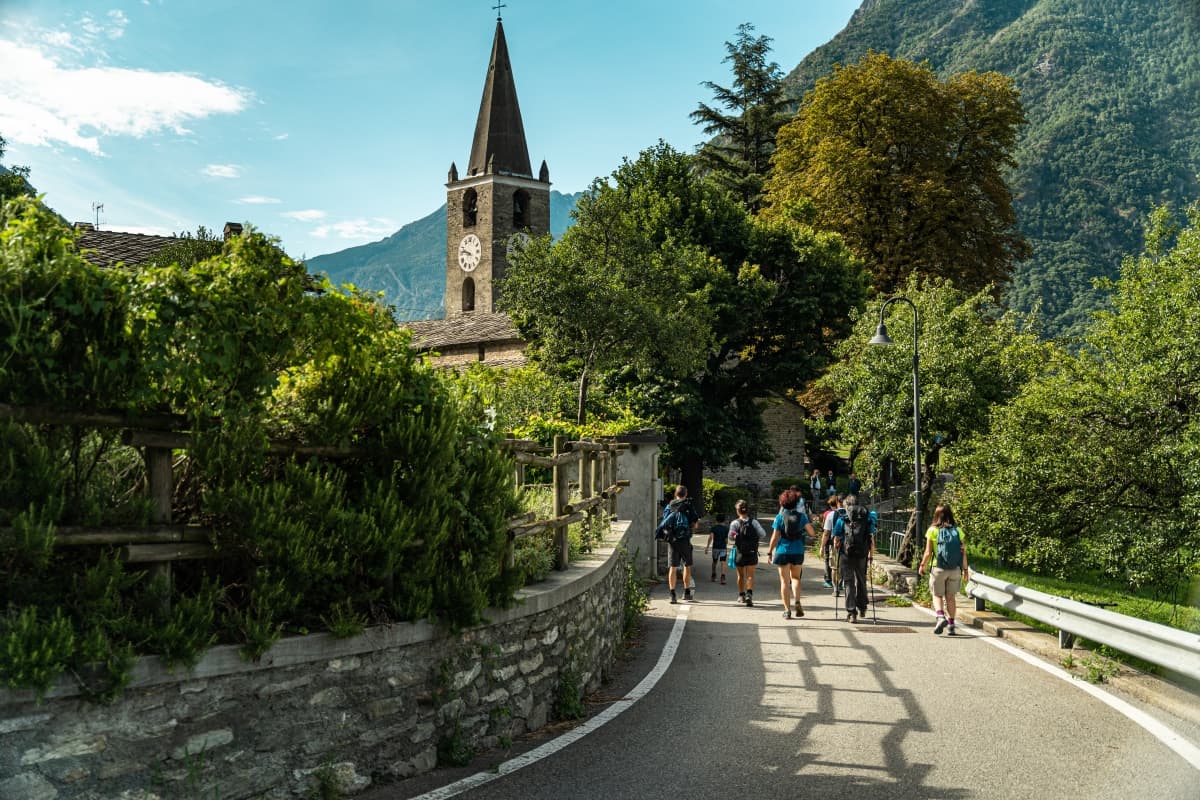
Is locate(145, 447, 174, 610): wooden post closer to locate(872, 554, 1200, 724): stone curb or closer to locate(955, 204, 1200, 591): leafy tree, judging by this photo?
locate(872, 554, 1200, 724): stone curb

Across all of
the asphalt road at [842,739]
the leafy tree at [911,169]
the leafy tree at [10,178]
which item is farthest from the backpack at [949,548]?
the leafy tree at [911,169]

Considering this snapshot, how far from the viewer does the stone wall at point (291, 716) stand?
14.5ft

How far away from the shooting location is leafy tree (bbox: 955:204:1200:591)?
50.2 ft

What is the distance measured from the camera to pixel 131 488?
17.3 feet

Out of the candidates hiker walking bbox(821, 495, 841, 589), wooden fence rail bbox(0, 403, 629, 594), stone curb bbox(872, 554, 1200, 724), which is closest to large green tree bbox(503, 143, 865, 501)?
hiker walking bbox(821, 495, 841, 589)

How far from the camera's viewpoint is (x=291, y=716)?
5.27 metres

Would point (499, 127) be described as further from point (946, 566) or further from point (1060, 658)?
point (1060, 658)

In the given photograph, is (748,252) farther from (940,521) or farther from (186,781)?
(186,781)

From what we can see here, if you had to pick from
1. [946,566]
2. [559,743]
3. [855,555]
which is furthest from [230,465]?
[855,555]

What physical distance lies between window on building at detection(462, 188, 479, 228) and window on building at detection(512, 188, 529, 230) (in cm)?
264

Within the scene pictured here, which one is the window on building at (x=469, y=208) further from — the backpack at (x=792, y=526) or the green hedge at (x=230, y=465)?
the green hedge at (x=230, y=465)

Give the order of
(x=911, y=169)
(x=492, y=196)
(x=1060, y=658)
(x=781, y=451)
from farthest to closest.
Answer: (x=492, y=196) → (x=781, y=451) → (x=911, y=169) → (x=1060, y=658)

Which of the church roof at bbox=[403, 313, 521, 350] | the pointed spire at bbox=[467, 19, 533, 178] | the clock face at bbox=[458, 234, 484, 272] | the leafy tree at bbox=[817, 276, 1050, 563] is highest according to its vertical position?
the pointed spire at bbox=[467, 19, 533, 178]

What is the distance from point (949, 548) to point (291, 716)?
962 centimetres
